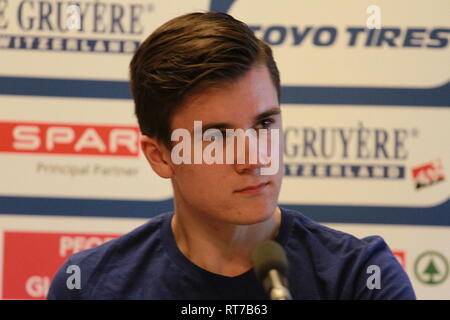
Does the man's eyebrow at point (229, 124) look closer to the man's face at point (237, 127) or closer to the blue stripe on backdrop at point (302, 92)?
the man's face at point (237, 127)

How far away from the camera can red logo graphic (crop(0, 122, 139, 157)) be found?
1.86 meters

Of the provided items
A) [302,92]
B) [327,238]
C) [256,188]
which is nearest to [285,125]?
[302,92]

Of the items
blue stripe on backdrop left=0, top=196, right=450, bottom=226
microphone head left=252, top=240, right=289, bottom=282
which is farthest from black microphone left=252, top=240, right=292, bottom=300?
blue stripe on backdrop left=0, top=196, right=450, bottom=226

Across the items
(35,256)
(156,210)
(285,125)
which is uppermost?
(285,125)

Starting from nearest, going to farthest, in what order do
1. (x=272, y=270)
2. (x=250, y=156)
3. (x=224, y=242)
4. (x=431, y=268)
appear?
(x=272, y=270), (x=250, y=156), (x=224, y=242), (x=431, y=268)

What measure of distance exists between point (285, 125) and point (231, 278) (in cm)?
76

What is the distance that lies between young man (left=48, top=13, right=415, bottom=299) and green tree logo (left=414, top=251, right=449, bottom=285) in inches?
27.5

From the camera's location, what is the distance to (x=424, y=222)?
6.05ft

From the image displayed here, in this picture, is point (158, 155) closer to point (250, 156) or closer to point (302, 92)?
point (250, 156)

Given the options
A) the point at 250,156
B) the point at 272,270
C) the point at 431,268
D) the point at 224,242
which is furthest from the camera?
the point at 431,268

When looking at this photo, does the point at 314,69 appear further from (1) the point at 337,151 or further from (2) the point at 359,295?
(2) the point at 359,295

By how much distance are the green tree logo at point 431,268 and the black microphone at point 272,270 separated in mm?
1105

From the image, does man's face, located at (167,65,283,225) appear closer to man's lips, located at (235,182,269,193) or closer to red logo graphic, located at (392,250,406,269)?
man's lips, located at (235,182,269,193)

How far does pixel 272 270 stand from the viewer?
788mm
